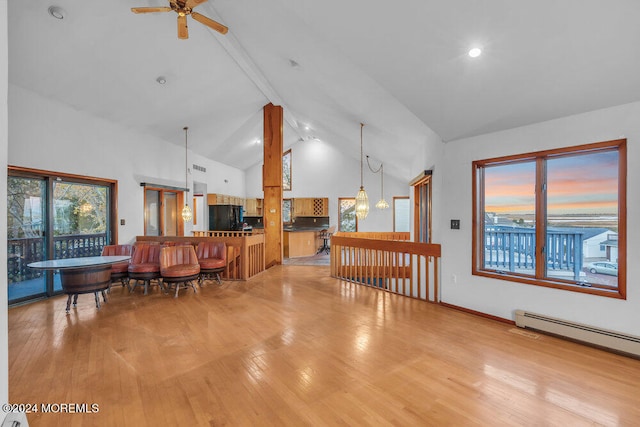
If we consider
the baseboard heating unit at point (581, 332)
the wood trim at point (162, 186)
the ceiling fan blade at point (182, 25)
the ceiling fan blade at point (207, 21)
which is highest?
the ceiling fan blade at point (207, 21)

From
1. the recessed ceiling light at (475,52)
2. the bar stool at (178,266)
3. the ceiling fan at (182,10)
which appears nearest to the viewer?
the recessed ceiling light at (475,52)

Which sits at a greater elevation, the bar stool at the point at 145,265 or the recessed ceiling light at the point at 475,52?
the recessed ceiling light at the point at 475,52

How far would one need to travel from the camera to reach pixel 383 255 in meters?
4.84

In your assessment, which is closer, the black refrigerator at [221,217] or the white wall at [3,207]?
the white wall at [3,207]

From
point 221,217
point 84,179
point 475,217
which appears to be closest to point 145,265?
point 84,179

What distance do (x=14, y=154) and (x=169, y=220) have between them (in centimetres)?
360

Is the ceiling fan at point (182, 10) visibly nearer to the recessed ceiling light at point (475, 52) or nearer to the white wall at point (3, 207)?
the white wall at point (3, 207)

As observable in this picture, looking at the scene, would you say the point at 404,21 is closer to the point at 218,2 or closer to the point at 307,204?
the point at 218,2

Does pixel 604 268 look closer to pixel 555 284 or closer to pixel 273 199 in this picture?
pixel 555 284

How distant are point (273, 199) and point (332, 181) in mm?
4299

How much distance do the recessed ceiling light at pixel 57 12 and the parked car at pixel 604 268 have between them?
636 cm

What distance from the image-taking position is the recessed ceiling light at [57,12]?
322 centimetres

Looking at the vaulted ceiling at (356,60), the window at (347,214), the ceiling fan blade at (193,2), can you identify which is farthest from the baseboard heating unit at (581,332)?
the window at (347,214)

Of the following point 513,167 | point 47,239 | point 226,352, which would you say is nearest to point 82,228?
point 47,239
